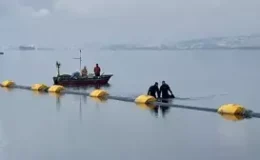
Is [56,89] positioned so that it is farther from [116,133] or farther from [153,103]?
[116,133]

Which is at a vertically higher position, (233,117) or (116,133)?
(233,117)

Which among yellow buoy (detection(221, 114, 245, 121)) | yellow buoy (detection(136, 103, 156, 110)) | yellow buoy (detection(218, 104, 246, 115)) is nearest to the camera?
yellow buoy (detection(221, 114, 245, 121))

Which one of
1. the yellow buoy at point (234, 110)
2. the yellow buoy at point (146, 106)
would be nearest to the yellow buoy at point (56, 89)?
the yellow buoy at point (146, 106)

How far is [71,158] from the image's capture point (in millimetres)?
16719

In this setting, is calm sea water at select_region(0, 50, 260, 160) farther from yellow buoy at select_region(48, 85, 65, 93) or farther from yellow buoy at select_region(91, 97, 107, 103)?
yellow buoy at select_region(48, 85, 65, 93)

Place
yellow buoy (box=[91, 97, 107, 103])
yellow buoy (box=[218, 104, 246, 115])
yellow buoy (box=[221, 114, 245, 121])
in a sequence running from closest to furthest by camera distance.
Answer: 1. yellow buoy (box=[221, 114, 245, 121])
2. yellow buoy (box=[218, 104, 246, 115])
3. yellow buoy (box=[91, 97, 107, 103])

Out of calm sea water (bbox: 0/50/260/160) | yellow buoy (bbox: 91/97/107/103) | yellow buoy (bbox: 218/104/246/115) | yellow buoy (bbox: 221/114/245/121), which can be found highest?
yellow buoy (bbox: 218/104/246/115)

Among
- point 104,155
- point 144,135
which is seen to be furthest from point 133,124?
point 104,155

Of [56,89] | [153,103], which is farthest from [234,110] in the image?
[56,89]

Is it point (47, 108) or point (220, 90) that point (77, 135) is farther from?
point (220, 90)

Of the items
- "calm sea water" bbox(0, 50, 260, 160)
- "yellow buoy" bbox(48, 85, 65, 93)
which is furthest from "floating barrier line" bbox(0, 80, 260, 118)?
"calm sea water" bbox(0, 50, 260, 160)

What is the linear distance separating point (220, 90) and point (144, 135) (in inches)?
1018

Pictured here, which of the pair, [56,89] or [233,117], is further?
[56,89]

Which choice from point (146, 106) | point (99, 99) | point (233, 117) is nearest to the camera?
point (233, 117)
